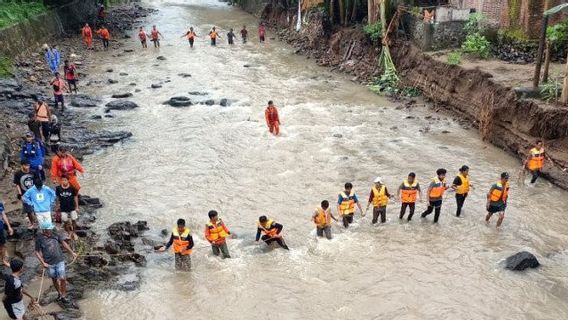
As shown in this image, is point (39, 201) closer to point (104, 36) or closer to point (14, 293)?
point (14, 293)

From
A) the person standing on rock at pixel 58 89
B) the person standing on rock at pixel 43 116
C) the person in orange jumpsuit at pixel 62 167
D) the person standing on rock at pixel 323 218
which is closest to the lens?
the person standing on rock at pixel 323 218

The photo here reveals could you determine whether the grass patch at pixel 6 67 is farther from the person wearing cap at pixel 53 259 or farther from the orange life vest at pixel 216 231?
the orange life vest at pixel 216 231

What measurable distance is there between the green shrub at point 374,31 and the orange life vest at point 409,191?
14.6 m

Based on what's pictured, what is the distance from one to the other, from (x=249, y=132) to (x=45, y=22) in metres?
18.4

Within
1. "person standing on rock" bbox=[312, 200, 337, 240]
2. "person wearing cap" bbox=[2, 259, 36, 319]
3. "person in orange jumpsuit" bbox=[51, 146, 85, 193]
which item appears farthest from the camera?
"person in orange jumpsuit" bbox=[51, 146, 85, 193]

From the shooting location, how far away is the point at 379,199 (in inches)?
462

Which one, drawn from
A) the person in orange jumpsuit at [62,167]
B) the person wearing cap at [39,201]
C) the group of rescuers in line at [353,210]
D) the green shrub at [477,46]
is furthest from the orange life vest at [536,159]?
the person wearing cap at [39,201]

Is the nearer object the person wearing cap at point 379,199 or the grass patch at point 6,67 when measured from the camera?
the person wearing cap at point 379,199

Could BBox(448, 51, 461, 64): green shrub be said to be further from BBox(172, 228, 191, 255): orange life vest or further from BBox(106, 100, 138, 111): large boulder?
BBox(172, 228, 191, 255): orange life vest

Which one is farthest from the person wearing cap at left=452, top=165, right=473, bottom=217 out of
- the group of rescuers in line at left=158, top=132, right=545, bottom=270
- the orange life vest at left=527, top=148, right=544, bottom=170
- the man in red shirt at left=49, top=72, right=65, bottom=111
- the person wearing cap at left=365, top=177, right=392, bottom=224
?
the man in red shirt at left=49, top=72, right=65, bottom=111

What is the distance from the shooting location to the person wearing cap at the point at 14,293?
7.72 metres

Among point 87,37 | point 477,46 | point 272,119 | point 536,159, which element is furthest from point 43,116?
point 87,37

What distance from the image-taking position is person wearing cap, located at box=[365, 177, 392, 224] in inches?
458

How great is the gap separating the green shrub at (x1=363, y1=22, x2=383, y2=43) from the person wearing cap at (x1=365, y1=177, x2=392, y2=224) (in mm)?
14594
